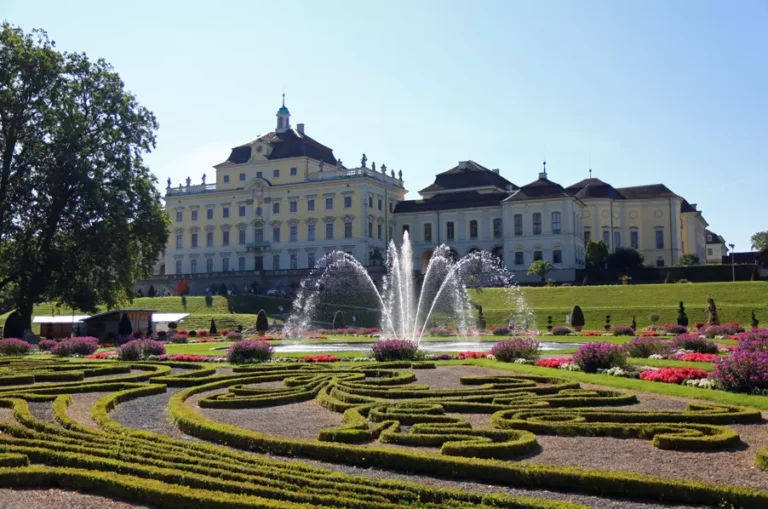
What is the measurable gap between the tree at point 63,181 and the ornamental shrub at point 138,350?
1245 centimetres

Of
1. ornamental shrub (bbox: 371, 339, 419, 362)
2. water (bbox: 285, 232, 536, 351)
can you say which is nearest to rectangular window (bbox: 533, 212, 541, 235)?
water (bbox: 285, 232, 536, 351)

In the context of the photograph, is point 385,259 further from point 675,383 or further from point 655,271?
point 675,383

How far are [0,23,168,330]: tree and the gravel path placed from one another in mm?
26967

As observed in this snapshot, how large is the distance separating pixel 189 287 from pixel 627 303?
3635 cm

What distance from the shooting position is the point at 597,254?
198 feet

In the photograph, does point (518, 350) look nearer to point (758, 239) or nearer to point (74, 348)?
point (74, 348)

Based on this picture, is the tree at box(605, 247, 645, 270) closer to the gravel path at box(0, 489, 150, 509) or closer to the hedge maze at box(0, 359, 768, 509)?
the hedge maze at box(0, 359, 768, 509)

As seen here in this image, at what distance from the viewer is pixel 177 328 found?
43.9 metres

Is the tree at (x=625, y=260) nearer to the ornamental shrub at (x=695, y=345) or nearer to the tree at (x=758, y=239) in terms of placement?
the ornamental shrub at (x=695, y=345)

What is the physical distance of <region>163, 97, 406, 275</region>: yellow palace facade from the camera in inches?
2643

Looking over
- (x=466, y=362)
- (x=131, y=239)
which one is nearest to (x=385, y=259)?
(x=131, y=239)

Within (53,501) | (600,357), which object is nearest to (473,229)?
(600,357)

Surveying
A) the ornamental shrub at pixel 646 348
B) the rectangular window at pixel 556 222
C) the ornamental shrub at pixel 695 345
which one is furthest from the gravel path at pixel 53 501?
the rectangular window at pixel 556 222

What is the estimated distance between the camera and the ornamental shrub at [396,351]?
18906 mm
